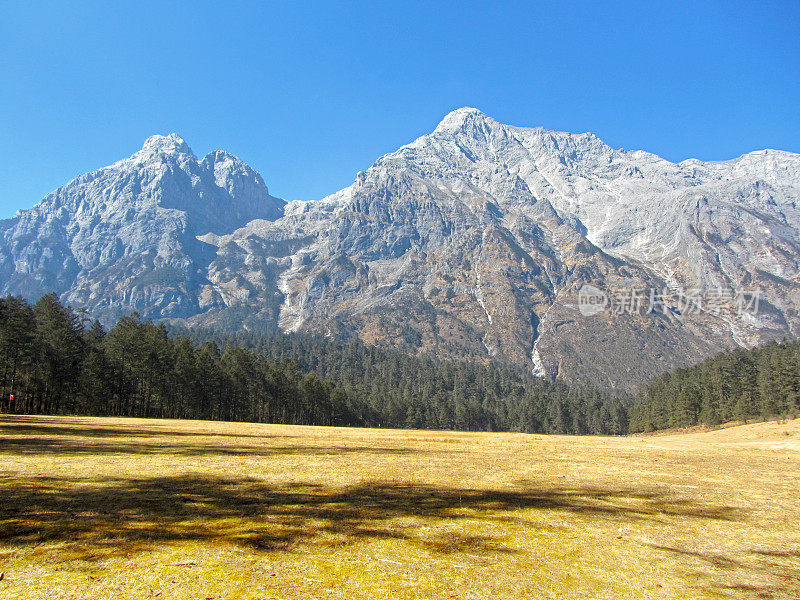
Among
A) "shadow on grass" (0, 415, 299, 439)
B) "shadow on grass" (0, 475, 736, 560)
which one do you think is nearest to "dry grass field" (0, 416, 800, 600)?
"shadow on grass" (0, 475, 736, 560)

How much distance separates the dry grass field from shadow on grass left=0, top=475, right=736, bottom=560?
65 millimetres

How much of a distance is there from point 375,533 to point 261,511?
3289mm

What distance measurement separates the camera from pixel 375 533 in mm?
9797

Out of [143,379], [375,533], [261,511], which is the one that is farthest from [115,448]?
[143,379]

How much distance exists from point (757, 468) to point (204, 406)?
91.9 metres

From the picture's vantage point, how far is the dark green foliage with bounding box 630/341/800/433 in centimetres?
8234

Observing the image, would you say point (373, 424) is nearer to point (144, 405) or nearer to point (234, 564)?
point (144, 405)

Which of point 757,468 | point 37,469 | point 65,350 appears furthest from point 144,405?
point 757,468

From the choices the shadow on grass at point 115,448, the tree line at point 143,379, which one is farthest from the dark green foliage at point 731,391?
the shadow on grass at point 115,448

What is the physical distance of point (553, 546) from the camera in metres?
9.58

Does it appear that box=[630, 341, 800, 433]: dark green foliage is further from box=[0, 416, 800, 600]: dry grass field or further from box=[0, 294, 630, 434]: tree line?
box=[0, 416, 800, 600]: dry grass field

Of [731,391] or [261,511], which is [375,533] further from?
[731,391]

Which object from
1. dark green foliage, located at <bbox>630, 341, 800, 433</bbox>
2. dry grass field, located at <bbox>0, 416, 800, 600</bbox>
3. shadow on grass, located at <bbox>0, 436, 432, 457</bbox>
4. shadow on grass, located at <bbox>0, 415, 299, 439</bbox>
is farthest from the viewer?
dark green foliage, located at <bbox>630, 341, 800, 433</bbox>

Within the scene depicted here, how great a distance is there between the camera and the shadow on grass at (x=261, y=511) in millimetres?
8914
